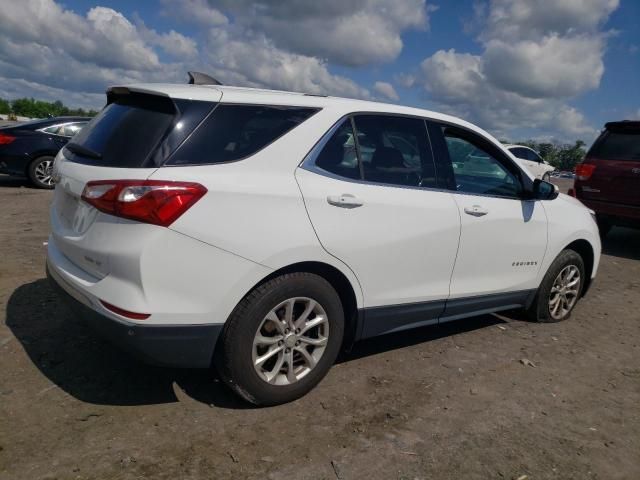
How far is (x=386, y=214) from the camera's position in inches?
128

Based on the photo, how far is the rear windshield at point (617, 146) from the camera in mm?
7895

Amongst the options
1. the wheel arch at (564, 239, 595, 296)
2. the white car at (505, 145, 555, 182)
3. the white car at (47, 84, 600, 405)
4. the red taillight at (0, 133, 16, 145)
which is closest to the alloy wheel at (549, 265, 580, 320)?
the wheel arch at (564, 239, 595, 296)

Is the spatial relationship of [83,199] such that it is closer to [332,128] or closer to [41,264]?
[332,128]

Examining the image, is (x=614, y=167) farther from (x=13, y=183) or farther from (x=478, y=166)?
(x=13, y=183)

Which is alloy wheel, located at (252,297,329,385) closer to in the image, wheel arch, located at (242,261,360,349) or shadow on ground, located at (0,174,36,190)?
wheel arch, located at (242,261,360,349)

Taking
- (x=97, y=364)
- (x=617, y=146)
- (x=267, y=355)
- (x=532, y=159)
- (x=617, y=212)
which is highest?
(x=532, y=159)

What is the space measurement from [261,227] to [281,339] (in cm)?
68

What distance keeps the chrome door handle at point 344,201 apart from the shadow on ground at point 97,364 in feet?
4.17

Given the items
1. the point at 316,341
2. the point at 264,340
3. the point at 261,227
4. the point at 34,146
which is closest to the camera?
the point at 261,227

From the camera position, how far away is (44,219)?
7551 mm

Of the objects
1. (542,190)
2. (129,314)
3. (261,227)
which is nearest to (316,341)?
(261,227)

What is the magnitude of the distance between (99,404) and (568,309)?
420cm

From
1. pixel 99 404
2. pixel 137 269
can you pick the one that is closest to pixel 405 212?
pixel 137 269

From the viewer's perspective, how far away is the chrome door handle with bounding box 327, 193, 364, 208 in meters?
3.01
